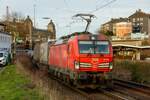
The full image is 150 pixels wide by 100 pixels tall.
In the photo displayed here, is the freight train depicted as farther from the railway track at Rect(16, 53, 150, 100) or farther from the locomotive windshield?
the railway track at Rect(16, 53, 150, 100)

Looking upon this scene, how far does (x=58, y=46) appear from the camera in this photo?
3206 centimetres

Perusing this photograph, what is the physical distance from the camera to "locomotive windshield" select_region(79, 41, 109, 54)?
81.0ft

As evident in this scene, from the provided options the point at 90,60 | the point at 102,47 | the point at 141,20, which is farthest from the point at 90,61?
the point at 141,20

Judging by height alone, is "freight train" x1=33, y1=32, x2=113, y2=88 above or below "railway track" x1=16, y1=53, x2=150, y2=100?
above

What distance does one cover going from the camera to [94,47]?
24875mm

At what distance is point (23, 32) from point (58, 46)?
3155 inches

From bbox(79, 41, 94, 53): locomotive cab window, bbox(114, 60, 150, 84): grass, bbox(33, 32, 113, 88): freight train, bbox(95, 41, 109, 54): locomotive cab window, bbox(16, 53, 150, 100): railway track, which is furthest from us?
bbox(114, 60, 150, 84): grass

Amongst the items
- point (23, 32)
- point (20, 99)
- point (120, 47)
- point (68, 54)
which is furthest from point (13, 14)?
point (20, 99)

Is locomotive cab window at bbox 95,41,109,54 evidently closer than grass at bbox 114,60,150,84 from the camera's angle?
Yes

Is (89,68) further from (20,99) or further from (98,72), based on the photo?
(20,99)

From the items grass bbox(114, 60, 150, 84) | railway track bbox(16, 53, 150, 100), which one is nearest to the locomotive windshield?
railway track bbox(16, 53, 150, 100)

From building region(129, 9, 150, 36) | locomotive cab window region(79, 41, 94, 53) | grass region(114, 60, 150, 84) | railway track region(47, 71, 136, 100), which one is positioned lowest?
railway track region(47, 71, 136, 100)

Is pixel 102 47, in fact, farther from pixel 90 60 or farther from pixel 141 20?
pixel 141 20

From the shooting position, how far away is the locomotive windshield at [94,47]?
972 inches
